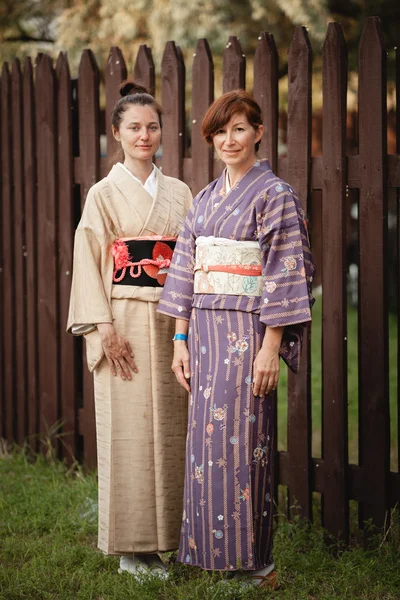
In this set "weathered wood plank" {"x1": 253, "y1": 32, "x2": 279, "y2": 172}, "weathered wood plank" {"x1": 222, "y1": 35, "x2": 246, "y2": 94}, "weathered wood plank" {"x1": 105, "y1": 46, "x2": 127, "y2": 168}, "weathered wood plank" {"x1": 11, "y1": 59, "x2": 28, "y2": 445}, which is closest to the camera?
"weathered wood plank" {"x1": 253, "y1": 32, "x2": 279, "y2": 172}

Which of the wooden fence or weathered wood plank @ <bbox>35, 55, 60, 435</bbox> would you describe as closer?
the wooden fence

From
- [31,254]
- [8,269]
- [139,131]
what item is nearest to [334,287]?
[139,131]

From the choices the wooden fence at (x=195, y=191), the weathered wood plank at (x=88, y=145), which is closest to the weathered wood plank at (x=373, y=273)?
the wooden fence at (x=195, y=191)

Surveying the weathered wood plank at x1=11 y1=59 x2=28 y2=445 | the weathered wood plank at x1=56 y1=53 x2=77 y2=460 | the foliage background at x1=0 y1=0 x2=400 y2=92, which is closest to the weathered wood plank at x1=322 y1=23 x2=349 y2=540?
the weathered wood plank at x1=56 y1=53 x2=77 y2=460

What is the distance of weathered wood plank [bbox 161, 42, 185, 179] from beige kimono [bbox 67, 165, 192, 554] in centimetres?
87

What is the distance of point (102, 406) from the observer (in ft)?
11.6

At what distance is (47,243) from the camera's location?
523cm

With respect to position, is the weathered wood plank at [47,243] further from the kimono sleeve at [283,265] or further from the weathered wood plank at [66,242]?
the kimono sleeve at [283,265]

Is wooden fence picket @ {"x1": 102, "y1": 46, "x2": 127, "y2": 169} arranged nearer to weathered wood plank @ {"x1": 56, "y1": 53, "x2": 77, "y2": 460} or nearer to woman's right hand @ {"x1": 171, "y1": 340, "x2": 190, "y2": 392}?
weathered wood plank @ {"x1": 56, "y1": 53, "x2": 77, "y2": 460}

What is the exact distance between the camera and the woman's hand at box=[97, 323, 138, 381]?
341 centimetres

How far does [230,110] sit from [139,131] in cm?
57

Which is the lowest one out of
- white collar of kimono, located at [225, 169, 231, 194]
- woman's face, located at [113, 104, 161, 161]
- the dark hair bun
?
white collar of kimono, located at [225, 169, 231, 194]

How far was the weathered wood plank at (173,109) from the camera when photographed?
14.1 feet

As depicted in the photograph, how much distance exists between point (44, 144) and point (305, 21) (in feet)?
16.9
